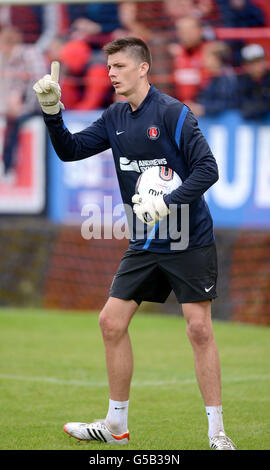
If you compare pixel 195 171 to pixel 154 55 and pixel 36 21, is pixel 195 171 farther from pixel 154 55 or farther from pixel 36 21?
pixel 36 21

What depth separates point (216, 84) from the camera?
1009 centimetres

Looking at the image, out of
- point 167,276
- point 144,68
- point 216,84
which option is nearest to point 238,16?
point 216,84

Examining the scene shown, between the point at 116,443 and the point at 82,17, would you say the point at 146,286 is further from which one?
the point at 82,17

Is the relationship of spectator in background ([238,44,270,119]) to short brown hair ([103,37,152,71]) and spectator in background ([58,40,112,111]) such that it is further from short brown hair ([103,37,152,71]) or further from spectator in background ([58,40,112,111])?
short brown hair ([103,37,152,71])

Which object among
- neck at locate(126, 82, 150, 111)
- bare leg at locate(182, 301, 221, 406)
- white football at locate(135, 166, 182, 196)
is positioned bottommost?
bare leg at locate(182, 301, 221, 406)

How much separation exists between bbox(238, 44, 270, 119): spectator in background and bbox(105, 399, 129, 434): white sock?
17.4ft

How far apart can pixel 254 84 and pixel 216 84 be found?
441 mm

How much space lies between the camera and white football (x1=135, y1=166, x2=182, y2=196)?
16.6 feet

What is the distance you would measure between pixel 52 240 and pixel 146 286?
5386 mm

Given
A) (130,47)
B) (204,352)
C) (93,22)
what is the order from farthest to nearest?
(93,22) < (130,47) < (204,352)

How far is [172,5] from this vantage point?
427 inches

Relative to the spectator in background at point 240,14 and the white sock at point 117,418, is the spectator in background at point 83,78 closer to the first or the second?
the spectator in background at point 240,14

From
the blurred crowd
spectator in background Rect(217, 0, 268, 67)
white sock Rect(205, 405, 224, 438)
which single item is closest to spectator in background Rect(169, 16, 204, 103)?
the blurred crowd
